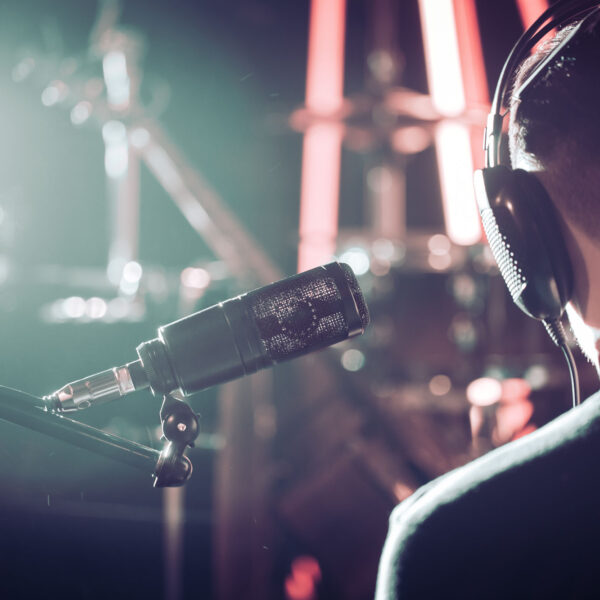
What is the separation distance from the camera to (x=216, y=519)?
6.92ft

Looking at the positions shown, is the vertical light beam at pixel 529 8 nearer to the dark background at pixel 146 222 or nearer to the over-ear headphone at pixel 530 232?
the dark background at pixel 146 222

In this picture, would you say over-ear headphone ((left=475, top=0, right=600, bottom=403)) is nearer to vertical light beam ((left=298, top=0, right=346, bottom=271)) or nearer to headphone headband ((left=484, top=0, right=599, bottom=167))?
headphone headband ((left=484, top=0, right=599, bottom=167))

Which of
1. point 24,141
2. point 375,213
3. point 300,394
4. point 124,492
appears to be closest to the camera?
point 124,492

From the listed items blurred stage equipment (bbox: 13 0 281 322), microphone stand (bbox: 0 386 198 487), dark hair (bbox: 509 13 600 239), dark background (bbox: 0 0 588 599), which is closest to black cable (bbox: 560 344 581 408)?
dark hair (bbox: 509 13 600 239)

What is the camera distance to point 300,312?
0.77 meters

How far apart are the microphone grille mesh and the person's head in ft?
0.93

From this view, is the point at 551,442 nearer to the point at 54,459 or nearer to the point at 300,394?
the point at 54,459

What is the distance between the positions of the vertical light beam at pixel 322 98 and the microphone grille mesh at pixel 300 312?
3976 millimetres

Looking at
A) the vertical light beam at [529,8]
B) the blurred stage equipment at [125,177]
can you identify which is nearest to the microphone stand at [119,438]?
the blurred stage equipment at [125,177]

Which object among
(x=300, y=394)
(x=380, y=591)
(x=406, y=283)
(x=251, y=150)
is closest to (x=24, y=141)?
(x=251, y=150)

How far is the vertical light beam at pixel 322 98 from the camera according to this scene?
15.5ft

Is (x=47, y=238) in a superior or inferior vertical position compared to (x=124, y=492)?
superior

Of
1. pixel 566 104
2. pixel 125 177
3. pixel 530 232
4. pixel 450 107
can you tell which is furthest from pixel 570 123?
pixel 450 107

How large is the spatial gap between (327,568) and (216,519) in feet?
1.52
